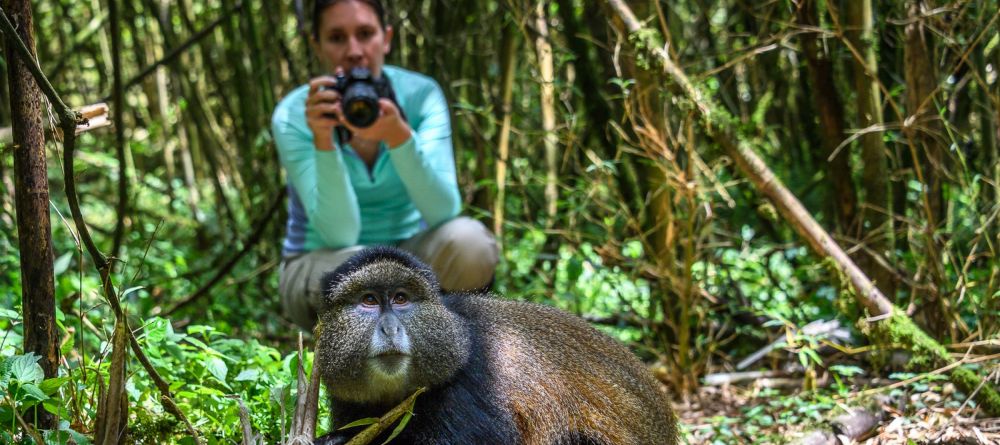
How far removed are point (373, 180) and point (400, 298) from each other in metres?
2.00

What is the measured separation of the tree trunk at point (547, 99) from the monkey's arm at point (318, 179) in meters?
1.02

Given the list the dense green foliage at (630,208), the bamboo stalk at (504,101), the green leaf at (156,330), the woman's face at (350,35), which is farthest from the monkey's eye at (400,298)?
the bamboo stalk at (504,101)

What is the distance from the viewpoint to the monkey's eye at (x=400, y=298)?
274 cm

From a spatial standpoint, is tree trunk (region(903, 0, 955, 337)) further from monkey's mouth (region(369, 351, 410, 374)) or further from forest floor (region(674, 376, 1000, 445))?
monkey's mouth (region(369, 351, 410, 374))

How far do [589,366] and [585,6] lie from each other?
2691 millimetres

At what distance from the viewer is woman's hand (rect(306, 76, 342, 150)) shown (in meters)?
4.01

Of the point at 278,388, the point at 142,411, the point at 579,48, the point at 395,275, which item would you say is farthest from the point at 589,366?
the point at 579,48

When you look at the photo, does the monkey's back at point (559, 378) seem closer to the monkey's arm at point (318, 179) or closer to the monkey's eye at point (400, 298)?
the monkey's eye at point (400, 298)

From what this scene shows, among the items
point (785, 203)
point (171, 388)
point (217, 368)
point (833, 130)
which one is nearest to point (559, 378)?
point (217, 368)

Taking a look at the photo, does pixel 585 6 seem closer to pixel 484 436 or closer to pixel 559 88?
pixel 559 88

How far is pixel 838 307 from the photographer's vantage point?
13.6 feet

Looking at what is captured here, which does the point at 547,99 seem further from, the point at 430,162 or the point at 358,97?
the point at 358,97

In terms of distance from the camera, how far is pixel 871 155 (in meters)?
4.40

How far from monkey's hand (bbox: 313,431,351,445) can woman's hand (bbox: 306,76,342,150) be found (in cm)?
174
